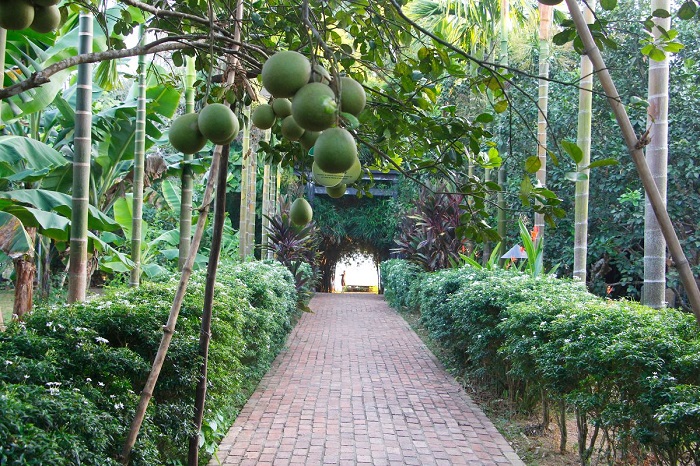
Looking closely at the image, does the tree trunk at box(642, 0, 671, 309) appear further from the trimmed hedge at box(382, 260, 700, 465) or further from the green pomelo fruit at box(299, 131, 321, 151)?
the green pomelo fruit at box(299, 131, 321, 151)

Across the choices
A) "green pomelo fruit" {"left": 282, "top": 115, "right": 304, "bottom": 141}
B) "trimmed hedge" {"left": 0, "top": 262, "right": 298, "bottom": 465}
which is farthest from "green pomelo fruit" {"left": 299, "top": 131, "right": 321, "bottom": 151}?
"trimmed hedge" {"left": 0, "top": 262, "right": 298, "bottom": 465}

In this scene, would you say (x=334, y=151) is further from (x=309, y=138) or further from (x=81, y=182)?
(x=81, y=182)

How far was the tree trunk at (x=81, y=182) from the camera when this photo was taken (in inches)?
224

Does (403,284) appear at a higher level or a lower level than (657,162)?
lower

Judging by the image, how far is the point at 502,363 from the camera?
6953 mm

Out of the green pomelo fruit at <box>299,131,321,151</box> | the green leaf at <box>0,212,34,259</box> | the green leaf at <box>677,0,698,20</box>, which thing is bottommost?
the green leaf at <box>0,212,34,259</box>

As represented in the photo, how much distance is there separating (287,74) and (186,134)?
19.9 inches

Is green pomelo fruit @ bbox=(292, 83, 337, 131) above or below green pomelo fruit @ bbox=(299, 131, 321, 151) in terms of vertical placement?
below

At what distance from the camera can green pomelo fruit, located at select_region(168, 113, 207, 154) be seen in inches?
71.4

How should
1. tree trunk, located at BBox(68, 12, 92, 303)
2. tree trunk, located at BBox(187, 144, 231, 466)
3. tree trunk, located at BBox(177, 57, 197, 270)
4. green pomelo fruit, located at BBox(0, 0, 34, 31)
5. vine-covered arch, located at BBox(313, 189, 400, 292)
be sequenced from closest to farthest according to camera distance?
1. green pomelo fruit, located at BBox(0, 0, 34, 31)
2. tree trunk, located at BBox(187, 144, 231, 466)
3. tree trunk, located at BBox(68, 12, 92, 303)
4. tree trunk, located at BBox(177, 57, 197, 270)
5. vine-covered arch, located at BBox(313, 189, 400, 292)

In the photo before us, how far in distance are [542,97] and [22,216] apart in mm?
7909

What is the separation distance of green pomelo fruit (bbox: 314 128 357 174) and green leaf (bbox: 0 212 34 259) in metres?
5.90

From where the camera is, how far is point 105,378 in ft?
10.8

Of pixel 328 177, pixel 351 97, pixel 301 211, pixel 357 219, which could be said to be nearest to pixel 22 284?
pixel 301 211
